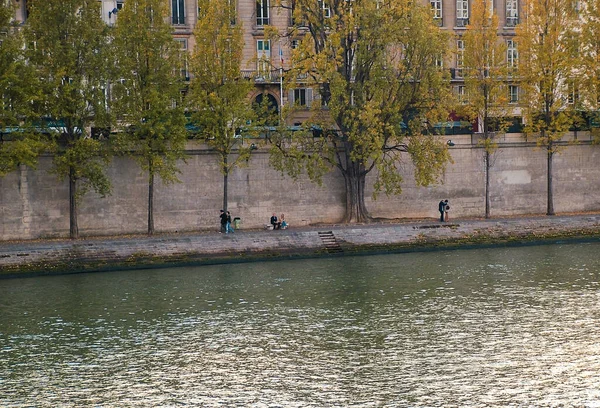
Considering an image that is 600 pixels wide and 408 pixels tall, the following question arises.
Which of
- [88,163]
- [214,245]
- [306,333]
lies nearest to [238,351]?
[306,333]

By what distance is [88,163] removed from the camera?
5997 cm

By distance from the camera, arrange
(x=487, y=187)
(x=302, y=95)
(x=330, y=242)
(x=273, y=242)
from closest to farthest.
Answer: (x=273, y=242) → (x=330, y=242) → (x=487, y=187) → (x=302, y=95)

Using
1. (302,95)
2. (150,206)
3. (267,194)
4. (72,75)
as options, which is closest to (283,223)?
(267,194)

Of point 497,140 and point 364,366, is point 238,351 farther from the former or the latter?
point 497,140

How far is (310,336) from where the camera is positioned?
38750 millimetres

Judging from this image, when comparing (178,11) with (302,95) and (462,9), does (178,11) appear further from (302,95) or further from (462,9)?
(462,9)

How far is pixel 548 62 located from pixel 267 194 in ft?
66.9

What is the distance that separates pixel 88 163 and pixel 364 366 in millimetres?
30336

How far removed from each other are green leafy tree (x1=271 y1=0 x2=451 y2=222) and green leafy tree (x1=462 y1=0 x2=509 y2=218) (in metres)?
4.12

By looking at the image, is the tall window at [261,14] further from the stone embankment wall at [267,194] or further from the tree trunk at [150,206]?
the tree trunk at [150,206]

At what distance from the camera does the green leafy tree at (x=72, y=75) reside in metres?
58.4

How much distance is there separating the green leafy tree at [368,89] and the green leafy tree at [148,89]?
656cm

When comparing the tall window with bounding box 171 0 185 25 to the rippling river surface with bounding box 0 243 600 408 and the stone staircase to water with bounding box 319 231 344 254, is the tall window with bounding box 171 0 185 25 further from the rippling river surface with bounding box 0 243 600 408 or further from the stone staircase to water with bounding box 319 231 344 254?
the rippling river surface with bounding box 0 243 600 408

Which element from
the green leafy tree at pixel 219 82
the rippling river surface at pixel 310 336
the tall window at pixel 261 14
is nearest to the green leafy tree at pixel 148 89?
the green leafy tree at pixel 219 82
